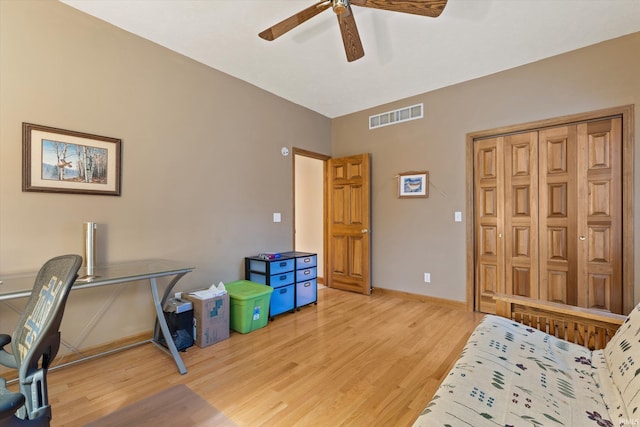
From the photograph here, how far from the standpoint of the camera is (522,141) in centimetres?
324

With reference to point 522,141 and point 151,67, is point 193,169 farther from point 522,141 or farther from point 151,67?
point 522,141

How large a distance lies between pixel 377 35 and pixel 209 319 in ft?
9.75

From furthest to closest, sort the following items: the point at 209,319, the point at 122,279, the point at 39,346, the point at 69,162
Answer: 1. the point at 209,319
2. the point at 69,162
3. the point at 122,279
4. the point at 39,346

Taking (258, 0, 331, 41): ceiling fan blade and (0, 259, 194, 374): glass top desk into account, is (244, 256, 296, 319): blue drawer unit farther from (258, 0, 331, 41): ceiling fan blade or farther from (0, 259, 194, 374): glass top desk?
(258, 0, 331, 41): ceiling fan blade

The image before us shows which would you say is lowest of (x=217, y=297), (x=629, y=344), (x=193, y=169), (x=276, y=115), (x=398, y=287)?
(x=398, y=287)

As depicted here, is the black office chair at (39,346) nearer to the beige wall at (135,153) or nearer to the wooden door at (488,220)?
the beige wall at (135,153)

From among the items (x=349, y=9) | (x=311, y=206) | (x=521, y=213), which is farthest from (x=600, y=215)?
(x=311, y=206)

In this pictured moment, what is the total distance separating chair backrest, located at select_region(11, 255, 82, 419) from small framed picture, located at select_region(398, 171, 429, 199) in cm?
366

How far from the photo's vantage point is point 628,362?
1253 mm

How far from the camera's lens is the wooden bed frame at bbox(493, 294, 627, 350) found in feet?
5.47

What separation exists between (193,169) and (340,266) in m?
2.61

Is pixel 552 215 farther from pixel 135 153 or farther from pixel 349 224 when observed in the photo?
pixel 135 153

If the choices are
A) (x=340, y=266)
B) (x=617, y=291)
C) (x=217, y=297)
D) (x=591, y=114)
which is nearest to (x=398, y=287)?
(x=340, y=266)

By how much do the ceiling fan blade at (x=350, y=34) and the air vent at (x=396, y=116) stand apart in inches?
73.7
